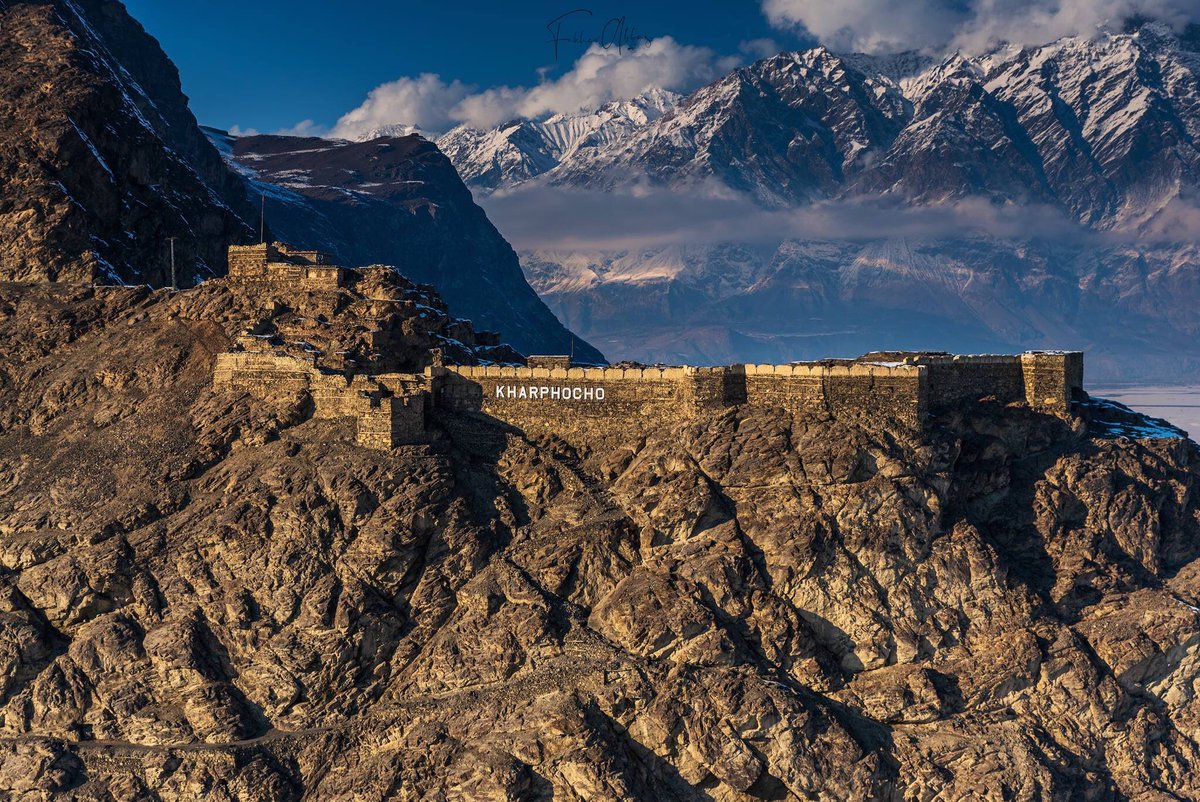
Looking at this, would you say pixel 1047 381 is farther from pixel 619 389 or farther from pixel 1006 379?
pixel 619 389

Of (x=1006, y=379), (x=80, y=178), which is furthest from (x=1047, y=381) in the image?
(x=80, y=178)

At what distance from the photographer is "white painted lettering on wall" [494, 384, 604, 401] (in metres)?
90.8

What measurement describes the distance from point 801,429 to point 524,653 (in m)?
22.2

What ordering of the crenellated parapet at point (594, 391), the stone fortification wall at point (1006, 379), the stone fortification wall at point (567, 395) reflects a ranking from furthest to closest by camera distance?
the stone fortification wall at point (1006, 379) < the stone fortification wall at point (567, 395) < the crenellated parapet at point (594, 391)

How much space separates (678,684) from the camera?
7638 cm

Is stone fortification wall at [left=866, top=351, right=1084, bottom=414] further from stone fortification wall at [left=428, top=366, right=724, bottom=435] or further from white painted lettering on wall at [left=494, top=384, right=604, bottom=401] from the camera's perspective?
white painted lettering on wall at [left=494, top=384, right=604, bottom=401]

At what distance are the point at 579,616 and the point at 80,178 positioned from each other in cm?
6812

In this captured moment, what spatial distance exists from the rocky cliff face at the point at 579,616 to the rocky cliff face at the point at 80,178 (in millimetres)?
28056

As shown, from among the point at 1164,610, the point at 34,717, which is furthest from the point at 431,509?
the point at 1164,610

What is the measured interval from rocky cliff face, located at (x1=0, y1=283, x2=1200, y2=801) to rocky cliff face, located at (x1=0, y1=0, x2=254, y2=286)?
92.0 feet

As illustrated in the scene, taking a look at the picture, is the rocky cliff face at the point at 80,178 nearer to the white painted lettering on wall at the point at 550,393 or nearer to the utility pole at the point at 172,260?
the utility pole at the point at 172,260

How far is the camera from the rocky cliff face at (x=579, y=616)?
75.8 meters

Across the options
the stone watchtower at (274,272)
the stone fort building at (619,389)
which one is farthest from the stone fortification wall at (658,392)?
the stone watchtower at (274,272)

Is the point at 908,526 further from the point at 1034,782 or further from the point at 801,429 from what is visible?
the point at 1034,782
